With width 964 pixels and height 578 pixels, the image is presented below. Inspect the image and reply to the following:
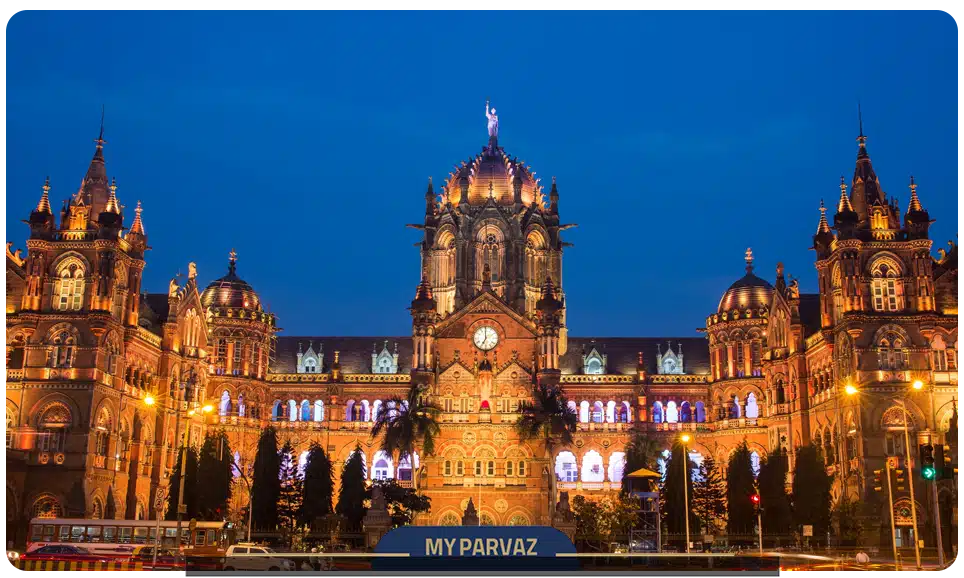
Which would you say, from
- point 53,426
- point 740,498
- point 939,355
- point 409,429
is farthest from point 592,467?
point 53,426

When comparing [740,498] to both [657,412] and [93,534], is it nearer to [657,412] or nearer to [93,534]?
[657,412]

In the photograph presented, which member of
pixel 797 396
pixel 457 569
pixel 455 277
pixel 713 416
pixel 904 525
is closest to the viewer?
pixel 457 569

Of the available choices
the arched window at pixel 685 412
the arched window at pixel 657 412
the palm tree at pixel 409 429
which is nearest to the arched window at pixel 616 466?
the arched window at pixel 657 412

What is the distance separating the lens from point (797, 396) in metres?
91.4

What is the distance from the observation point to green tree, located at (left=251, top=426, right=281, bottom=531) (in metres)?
74.9

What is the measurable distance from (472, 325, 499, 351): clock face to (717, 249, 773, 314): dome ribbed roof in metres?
22.2

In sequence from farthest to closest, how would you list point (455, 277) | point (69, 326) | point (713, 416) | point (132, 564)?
A: point (455, 277), point (713, 416), point (69, 326), point (132, 564)

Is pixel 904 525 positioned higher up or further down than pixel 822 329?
further down

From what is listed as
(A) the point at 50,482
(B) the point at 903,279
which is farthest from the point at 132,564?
(B) the point at 903,279

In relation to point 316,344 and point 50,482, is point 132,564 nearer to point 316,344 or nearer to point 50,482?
point 50,482

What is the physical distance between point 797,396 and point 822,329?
9.20 meters

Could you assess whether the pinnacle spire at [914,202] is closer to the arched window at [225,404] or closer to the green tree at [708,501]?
Result: the green tree at [708,501]

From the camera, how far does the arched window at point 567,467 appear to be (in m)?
106

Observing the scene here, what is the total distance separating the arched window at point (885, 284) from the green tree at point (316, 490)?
4125cm
